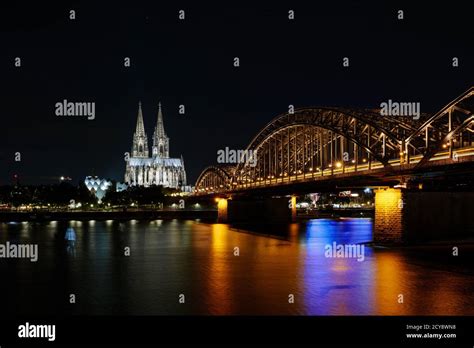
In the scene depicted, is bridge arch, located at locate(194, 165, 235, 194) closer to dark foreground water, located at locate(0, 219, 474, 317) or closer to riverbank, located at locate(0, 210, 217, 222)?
riverbank, located at locate(0, 210, 217, 222)

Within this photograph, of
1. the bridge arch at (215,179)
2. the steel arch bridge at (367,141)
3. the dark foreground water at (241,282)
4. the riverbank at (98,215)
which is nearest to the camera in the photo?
the dark foreground water at (241,282)

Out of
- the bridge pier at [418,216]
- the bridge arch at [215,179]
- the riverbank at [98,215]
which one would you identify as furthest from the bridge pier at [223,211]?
the bridge pier at [418,216]

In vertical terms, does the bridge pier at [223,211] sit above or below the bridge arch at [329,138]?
below

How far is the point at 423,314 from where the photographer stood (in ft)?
80.2

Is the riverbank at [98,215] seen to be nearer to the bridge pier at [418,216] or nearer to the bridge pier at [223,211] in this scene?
the bridge pier at [223,211]

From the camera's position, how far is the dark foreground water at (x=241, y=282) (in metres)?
26.7

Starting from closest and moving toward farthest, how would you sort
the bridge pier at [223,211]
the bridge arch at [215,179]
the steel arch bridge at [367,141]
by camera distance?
1. the steel arch bridge at [367,141]
2. the bridge pier at [223,211]
3. the bridge arch at [215,179]

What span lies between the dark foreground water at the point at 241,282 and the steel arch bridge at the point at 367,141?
24.4 ft

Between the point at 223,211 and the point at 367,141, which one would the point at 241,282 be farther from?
the point at 223,211

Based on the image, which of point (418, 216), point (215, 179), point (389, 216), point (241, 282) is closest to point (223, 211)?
point (215, 179)

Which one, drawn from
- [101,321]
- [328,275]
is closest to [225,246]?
[328,275]

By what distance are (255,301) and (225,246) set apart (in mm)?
31967

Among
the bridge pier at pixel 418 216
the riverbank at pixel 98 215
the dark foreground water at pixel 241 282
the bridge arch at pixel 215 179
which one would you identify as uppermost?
the bridge arch at pixel 215 179

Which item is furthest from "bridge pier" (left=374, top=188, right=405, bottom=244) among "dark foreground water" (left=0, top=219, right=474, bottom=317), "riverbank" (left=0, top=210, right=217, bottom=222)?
"riverbank" (left=0, top=210, right=217, bottom=222)
